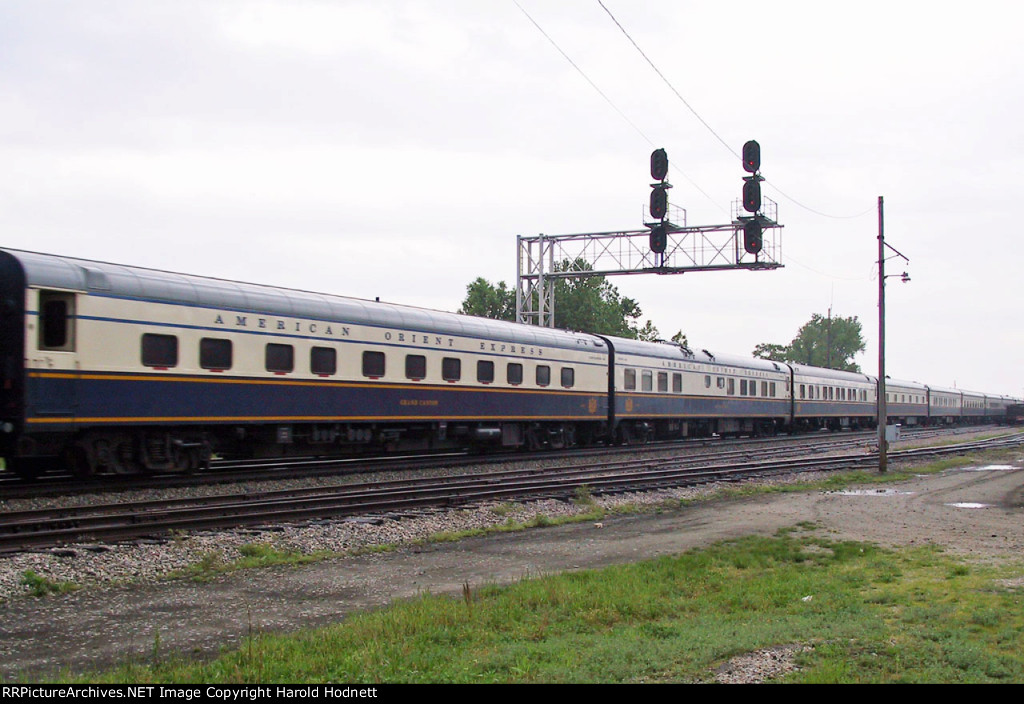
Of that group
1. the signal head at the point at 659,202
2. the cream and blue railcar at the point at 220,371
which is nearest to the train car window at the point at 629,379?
the cream and blue railcar at the point at 220,371

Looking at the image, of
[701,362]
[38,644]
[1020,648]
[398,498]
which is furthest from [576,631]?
[701,362]

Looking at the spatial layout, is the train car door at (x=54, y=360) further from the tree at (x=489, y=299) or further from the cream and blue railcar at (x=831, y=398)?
the tree at (x=489, y=299)

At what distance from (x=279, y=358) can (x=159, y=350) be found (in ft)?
9.56

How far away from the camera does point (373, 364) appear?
852 inches

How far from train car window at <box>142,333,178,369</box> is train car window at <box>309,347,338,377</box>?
3.48m

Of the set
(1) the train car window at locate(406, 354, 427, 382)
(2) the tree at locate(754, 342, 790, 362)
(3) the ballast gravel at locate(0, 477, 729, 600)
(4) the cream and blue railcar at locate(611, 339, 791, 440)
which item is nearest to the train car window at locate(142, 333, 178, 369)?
(3) the ballast gravel at locate(0, 477, 729, 600)

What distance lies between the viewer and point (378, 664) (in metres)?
6.40

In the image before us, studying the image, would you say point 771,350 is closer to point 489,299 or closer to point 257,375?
point 489,299

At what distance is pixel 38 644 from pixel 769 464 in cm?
2046

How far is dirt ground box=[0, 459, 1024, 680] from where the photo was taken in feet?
24.5

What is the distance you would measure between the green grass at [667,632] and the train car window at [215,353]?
1023cm
